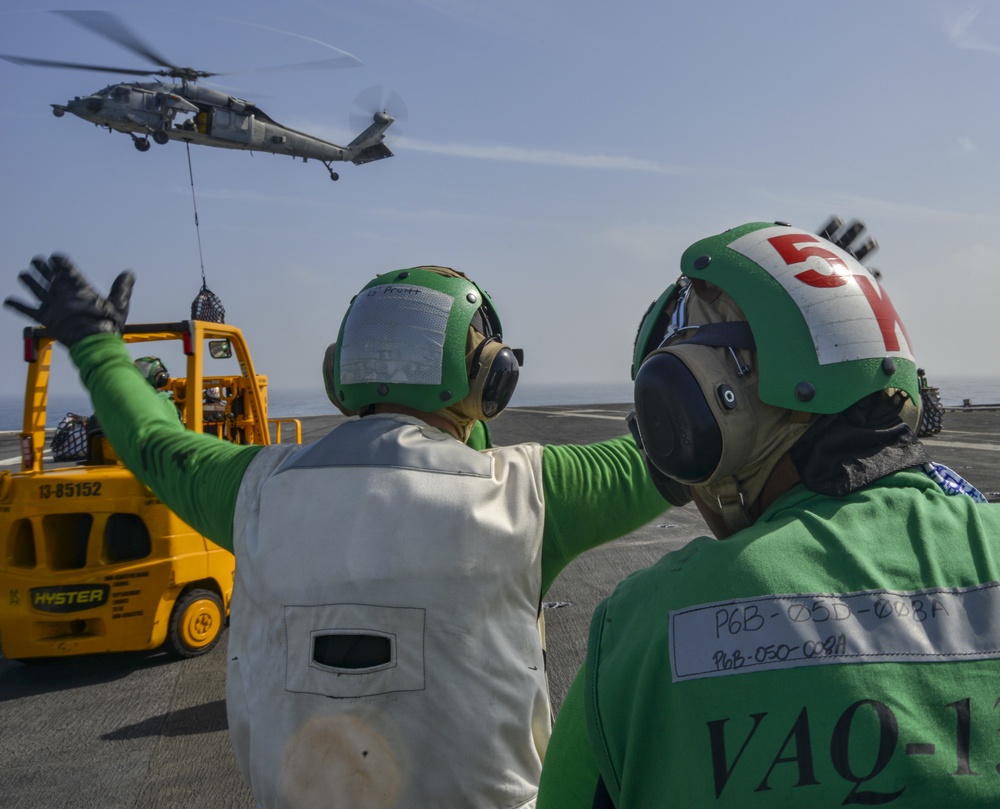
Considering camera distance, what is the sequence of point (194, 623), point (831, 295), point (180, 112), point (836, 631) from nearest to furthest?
1. point (836, 631)
2. point (831, 295)
3. point (194, 623)
4. point (180, 112)

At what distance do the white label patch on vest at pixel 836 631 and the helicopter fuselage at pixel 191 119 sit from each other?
3181 centimetres

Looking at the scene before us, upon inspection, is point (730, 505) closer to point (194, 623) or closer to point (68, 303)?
point (68, 303)

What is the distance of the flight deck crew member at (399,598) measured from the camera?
5.88 feet

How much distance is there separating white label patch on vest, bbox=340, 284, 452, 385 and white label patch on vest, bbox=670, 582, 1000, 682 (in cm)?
120

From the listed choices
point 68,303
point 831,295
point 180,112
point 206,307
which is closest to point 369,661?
point 831,295

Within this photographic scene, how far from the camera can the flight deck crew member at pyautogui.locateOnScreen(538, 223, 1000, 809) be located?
0.99 metres

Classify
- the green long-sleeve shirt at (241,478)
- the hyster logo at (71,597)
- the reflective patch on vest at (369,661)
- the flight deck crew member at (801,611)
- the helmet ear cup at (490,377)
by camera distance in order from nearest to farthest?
the flight deck crew member at (801,611) → the reflective patch on vest at (369,661) → the green long-sleeve shirt at (241,478) → the helmet ear cup at (490,377) → the hyster logo at (71,597)

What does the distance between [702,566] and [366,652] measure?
0.94 m

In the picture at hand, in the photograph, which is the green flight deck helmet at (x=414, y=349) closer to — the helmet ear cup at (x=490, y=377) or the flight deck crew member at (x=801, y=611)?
the helmet ear cup at (x=490, y=377)

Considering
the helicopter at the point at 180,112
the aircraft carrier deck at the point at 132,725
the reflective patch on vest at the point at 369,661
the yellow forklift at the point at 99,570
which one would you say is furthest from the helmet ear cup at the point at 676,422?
the helicopter at the point at 180,112

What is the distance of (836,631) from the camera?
1.03 metres

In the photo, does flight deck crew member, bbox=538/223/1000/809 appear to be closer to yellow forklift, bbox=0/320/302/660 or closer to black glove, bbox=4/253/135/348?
black glove, bbox=4/253/135/348

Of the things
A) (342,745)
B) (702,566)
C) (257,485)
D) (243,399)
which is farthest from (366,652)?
(243,399)

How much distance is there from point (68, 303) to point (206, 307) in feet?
26.5
